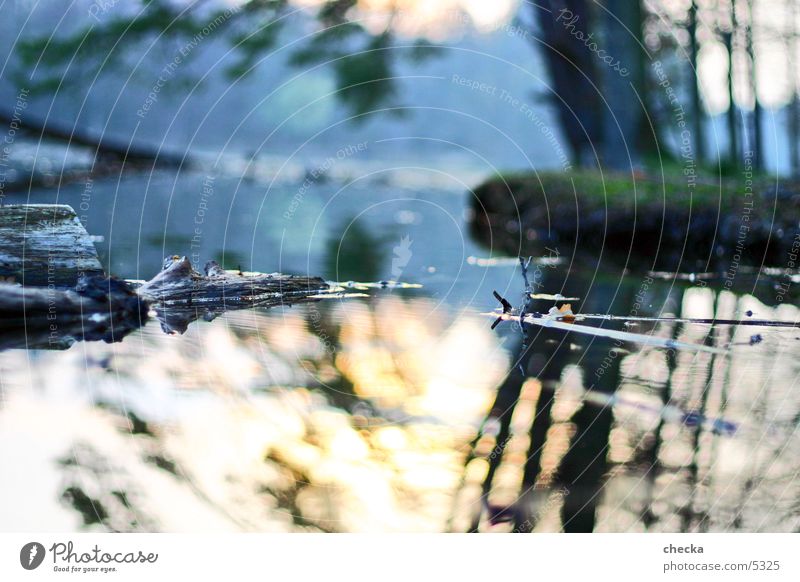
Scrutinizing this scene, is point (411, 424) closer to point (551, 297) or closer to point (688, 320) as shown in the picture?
point (688, 320)

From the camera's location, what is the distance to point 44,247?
7359 mm

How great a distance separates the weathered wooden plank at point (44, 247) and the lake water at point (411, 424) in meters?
0.90

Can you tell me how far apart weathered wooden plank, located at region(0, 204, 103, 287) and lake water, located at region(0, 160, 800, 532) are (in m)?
0.90

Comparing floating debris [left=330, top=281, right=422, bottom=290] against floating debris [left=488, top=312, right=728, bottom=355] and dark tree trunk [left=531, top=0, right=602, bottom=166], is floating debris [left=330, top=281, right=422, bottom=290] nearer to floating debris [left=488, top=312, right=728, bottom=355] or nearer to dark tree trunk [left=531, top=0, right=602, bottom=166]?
floating debris [left=488, top=312, right=728, bottom=355]

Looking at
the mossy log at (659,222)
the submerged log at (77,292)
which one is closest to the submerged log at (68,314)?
the submerged log at (77,292)

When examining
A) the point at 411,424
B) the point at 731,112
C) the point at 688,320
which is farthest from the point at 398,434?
the point at 731,112

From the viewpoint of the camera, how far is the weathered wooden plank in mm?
7184

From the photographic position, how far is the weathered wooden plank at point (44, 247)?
23.6 feet

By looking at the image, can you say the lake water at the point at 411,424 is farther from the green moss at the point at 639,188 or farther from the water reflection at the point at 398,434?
the green moss at the point at 639,188

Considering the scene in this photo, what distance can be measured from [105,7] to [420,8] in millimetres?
6028

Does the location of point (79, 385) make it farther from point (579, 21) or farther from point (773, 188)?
point (579, 21)

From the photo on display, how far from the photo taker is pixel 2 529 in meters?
4.22

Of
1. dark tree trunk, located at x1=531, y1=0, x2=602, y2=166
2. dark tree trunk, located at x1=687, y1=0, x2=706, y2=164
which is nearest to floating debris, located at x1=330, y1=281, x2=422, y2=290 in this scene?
dark tree trunk, located at x1=531, y1=0, x2=602, y2=166

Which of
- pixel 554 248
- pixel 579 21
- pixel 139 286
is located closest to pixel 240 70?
pixel 579 21
